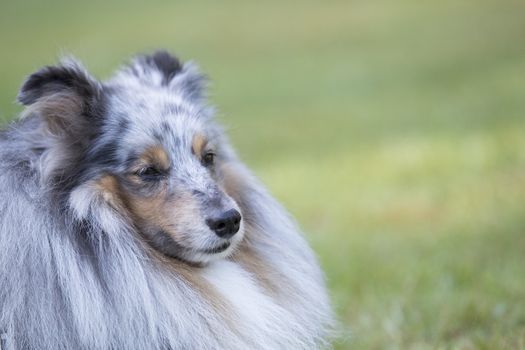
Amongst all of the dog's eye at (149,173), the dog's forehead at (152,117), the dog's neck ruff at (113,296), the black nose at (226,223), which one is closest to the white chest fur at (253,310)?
the dog's neck ruff at (113,296)

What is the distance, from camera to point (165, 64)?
4449 millimetres

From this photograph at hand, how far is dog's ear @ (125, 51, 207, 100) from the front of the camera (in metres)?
4.31

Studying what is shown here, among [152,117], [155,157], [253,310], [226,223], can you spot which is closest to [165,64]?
[152,117]

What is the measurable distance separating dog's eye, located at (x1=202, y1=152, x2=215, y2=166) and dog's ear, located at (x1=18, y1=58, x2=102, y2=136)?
23.4 inches

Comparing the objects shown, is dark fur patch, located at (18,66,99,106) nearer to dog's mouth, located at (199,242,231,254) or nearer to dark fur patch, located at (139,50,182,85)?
dark fur patch, located at (139,50,182,85)

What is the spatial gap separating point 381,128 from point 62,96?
7.61 m

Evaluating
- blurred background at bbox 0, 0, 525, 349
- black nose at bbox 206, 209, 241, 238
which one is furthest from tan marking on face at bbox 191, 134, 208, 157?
blurred background at bbox 0, 0, 525, 349

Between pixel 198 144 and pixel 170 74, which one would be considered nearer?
pixel 198 144

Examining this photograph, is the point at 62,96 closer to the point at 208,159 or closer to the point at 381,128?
the point at 208,159

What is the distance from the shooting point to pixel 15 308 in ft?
10.6

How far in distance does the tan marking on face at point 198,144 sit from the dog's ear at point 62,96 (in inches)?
19.9

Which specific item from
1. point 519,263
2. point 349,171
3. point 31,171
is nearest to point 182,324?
point 31,171

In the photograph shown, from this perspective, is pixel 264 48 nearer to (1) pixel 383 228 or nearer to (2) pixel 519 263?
(1) pixel 383 228

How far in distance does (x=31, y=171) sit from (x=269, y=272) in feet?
4.23
